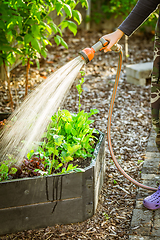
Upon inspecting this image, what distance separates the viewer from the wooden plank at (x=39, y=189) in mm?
1979

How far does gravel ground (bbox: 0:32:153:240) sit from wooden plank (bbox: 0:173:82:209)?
0.26 m

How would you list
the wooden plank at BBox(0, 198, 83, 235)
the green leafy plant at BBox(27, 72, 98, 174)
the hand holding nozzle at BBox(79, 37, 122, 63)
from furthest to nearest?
1. the green leafy plant at BBox(27, 72, 98, 174)
2. the wooden plank at BBox(0, 198, 83, 235)
3. the hand holding nozzle at BBox(79, 37, 122, 63)

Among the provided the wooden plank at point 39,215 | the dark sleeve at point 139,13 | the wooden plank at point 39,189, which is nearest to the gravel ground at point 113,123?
the wooden plank at point 39,215

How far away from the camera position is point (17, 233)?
211 centimetres

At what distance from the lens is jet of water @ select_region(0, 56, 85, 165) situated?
7.04 ft

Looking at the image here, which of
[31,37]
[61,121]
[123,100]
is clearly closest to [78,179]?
[61,121]

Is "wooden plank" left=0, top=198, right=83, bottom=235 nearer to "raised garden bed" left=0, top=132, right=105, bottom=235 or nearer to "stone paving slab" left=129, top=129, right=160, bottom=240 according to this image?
"raised garden bed" left=0, top=132, right=105, bottom=235

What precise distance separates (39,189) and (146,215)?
2.86 ft

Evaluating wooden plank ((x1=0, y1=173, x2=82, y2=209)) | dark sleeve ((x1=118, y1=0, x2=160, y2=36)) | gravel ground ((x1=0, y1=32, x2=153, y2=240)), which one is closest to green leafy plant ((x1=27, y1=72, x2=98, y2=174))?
wooden plank ((x1=0, y1=173, x2=82, y2=209))

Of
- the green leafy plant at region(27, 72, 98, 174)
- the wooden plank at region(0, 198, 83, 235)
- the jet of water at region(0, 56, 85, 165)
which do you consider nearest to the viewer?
the wooden plank at region(0, 198, 83, 235)

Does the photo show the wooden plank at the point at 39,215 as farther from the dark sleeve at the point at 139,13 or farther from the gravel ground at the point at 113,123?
the dark sleeve at the point at 139,13

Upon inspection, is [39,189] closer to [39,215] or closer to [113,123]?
[39,215]

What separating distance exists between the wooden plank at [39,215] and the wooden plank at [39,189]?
0.15ft

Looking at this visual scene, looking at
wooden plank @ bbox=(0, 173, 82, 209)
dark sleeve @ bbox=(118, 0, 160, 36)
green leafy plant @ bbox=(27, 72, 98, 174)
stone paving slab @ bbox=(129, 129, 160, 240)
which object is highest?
dark sleeve @ bbox=(118, 0, 160, 36)
